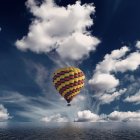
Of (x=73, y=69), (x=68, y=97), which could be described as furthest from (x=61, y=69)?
(x=68, y=97)

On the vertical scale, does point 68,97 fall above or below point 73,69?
below

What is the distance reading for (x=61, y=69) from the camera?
80.8 m

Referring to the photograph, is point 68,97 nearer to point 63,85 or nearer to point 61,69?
point 63,85

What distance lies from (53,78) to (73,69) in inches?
324

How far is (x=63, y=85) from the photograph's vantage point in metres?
80.3

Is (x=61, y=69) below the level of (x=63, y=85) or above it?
above

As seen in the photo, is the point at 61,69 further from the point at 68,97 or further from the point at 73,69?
the point at 68,97

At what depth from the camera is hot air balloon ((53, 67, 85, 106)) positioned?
79.4 m

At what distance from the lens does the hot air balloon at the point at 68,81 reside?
79375mm

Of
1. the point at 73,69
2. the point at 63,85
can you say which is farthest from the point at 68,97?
the point at 73,69

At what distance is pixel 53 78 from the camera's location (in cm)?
8338

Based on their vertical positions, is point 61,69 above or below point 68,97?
above

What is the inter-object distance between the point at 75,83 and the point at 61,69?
6548mm

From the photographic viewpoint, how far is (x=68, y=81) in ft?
260
